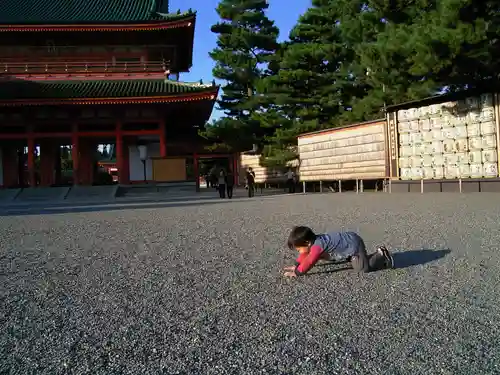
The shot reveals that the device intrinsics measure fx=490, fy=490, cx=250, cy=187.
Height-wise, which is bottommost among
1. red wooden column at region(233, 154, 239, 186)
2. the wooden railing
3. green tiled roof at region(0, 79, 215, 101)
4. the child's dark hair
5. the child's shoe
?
the child's shoe

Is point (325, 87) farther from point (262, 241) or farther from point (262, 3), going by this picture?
point (262, 241)

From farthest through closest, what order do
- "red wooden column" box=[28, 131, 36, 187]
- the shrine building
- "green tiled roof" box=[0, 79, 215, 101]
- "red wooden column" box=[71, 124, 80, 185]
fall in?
"red wooden column" box=[71, 124, 80, 185] → "red wooden column" box=[28, 131, 36, 187] → the shrine building → "green tiled roof" box=[0, 79, 215, 101]

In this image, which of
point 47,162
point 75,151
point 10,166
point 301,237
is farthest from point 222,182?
point 301,237

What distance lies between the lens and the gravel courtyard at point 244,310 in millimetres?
2549

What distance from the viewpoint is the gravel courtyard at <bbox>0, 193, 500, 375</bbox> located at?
255 cm

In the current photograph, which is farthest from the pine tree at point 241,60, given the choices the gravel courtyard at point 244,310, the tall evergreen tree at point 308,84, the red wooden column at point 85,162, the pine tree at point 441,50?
the gravel courtyard at point 244,310

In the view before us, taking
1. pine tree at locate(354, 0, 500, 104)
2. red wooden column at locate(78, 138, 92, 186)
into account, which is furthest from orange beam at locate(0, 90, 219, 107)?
pine tree at locate(354, 0, 500, 104)

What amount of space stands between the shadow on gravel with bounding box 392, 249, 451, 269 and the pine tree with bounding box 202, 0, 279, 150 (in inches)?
803

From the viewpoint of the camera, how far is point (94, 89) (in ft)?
72.8

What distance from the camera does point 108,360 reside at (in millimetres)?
2602

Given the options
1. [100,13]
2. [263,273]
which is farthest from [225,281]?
[100,13]

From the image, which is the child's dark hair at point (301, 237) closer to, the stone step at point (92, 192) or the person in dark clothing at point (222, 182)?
the person in dark clothing at point (222, 182)

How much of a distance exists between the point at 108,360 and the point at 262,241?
13.6 feet

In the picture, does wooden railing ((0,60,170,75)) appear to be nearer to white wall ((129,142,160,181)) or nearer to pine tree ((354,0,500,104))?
white wall ((129,142,160,181))
